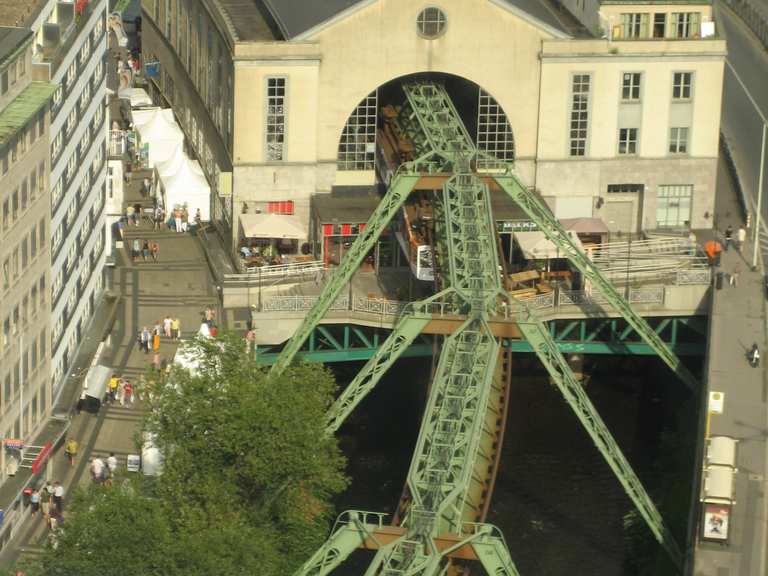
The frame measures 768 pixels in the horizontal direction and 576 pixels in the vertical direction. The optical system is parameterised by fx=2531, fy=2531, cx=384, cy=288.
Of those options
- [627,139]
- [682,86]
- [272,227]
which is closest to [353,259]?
[272,227]

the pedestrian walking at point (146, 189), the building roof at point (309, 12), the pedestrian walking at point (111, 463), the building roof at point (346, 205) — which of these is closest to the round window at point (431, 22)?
the building roof at point (309, 12)

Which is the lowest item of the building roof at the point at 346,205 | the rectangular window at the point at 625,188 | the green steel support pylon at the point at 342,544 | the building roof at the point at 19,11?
the green steel support pylon at the point at 342,544

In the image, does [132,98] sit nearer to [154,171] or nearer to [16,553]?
[154,171]

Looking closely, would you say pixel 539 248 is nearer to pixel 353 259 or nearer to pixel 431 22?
pixel 353 259

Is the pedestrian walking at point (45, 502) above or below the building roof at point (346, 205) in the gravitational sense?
below

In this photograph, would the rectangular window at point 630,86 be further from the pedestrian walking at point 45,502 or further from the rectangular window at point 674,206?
the pedestrian walking at point 45,502

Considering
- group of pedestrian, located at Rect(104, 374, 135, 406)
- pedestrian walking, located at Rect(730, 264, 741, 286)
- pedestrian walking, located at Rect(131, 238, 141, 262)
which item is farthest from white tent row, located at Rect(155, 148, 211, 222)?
pedestrian walking, located at Rect(730, 264, 741, 286)
